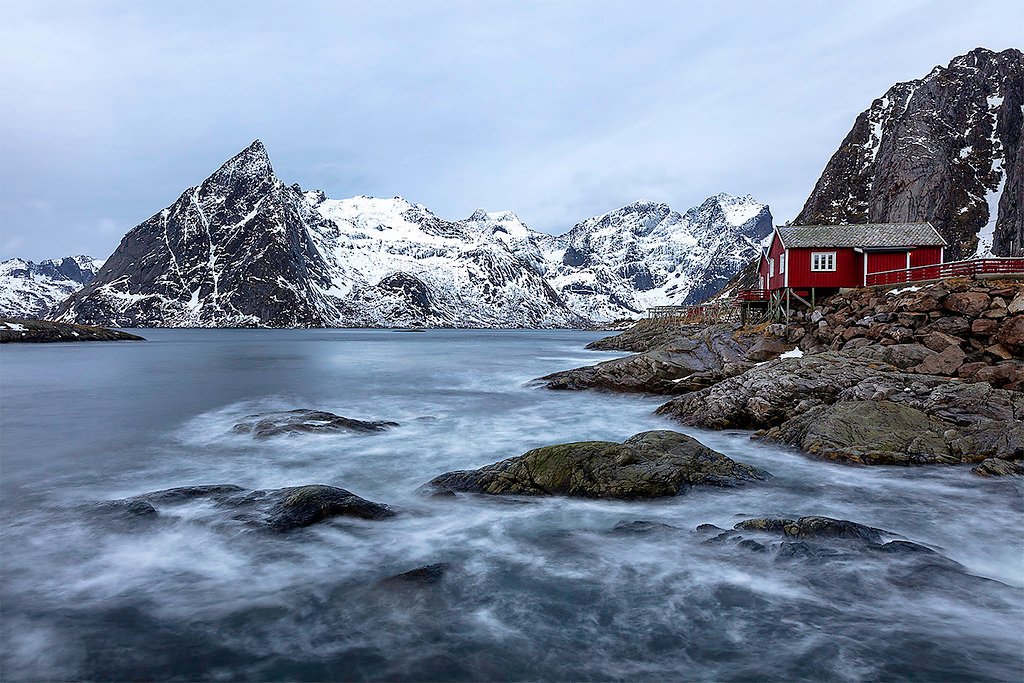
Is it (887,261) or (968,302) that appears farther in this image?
(887,261)

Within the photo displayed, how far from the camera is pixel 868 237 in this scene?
4003cm

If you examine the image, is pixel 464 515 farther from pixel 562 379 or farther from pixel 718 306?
pixel 718 306

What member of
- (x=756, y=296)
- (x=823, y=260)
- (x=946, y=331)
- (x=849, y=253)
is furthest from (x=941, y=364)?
(x=756, y=296)

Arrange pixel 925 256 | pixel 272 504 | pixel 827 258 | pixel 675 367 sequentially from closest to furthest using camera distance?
pixel 272 504 < pixel 675 367 < pixel 925 256 < pixel 827 258

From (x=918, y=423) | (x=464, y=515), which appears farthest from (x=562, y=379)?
(x=464, y=515)

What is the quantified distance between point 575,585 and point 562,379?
79.4 ft

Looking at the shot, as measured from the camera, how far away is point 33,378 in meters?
41.4

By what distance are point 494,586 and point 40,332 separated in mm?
114696

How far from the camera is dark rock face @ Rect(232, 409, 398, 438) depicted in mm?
19047

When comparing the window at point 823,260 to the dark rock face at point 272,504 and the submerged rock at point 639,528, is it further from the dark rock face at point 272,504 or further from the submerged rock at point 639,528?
the dark rock face at point 272,504

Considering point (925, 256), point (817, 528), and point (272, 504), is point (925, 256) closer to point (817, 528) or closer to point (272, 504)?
point (817, 528)

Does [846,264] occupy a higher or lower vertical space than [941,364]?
higher

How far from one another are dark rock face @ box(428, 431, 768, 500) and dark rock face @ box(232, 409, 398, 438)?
746cm

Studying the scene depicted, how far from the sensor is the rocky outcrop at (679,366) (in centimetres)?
2852
